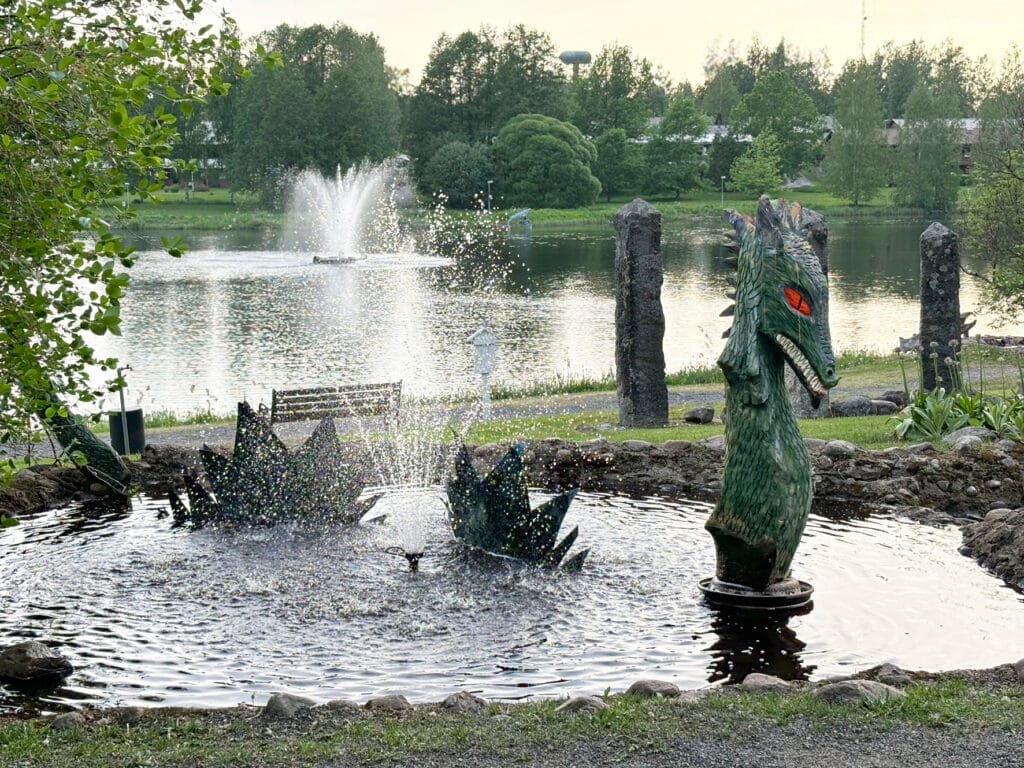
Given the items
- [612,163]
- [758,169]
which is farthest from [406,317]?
[612,163]

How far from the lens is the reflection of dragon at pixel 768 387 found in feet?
32.4

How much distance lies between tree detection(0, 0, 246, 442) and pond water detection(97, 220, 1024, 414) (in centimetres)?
1130

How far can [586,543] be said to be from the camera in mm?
12070

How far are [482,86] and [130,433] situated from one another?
92.6 metres

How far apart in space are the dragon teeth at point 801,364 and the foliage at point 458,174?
78.3 meters

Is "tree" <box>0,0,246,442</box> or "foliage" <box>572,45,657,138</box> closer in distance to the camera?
"tree" <box>0,0,246,442</box>

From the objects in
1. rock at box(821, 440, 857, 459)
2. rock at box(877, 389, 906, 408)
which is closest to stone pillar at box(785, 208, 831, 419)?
rock at box(877, 389, 906, 408)

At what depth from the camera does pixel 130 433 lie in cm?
1725

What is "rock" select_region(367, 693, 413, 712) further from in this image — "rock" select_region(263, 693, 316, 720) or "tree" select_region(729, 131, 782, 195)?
"tree" select_region(729, 131, 782, 195)

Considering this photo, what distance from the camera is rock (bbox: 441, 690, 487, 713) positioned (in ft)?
25.4

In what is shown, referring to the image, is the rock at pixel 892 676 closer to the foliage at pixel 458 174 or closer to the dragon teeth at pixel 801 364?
the dragon teeth at pixel 801 364

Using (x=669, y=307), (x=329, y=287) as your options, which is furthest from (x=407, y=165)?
(x=669, y=307)

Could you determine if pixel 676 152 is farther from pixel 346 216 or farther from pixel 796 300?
pixel 796 300

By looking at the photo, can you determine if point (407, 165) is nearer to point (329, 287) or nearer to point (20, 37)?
point (329, 287)
